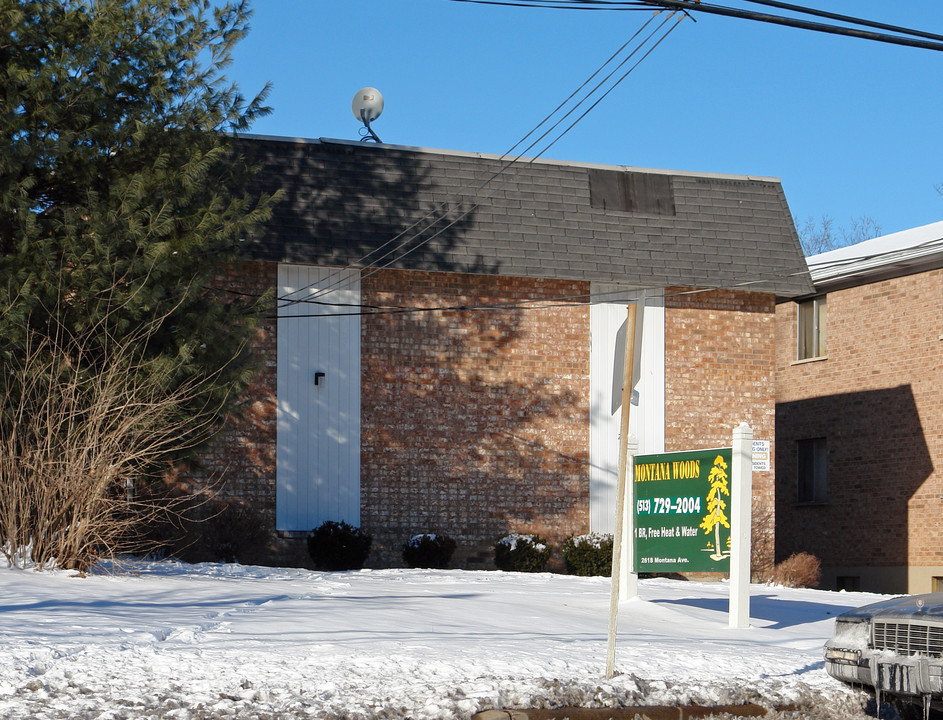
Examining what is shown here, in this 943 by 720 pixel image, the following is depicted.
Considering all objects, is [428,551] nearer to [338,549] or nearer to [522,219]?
[338,549]

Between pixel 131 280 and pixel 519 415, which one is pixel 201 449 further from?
pixel 519 415

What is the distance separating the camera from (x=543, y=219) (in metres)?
22.3

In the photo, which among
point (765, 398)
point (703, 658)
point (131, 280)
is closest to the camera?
point (703, 658)

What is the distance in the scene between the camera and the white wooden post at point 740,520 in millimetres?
12141

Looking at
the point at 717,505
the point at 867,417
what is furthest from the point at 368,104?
→ the point at 717,505

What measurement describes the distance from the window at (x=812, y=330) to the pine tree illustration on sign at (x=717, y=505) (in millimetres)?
15367

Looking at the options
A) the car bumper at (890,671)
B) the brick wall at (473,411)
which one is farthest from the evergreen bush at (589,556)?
the car bumper at (890,671)

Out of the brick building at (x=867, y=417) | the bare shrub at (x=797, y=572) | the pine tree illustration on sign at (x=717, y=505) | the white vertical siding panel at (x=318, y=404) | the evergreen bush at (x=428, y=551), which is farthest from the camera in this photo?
the brick building at (x=867, y=417)

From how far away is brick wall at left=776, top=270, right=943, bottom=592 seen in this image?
2400cm

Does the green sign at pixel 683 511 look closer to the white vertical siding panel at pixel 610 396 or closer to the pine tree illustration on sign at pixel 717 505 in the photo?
the pine tree illustration on sign at pixel 717 505

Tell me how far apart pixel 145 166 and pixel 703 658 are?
31.9 ft

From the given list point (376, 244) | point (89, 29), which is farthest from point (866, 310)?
point (89, 29)

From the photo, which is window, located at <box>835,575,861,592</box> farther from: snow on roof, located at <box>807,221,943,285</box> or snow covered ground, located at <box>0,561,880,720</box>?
snow covered ground, located at <box>0,561,880,720</box>

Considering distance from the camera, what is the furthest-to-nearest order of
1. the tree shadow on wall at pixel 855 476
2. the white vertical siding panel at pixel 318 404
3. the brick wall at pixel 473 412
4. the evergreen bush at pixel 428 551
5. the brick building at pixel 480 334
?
the tree shadow on wall at pixel 855 476 → the brick wall at pixel 473 412 → the brick building at pixel 480 334 → the white vertical siding panel at pixel 318 404 → the evergreen bush at pixel 428 551
